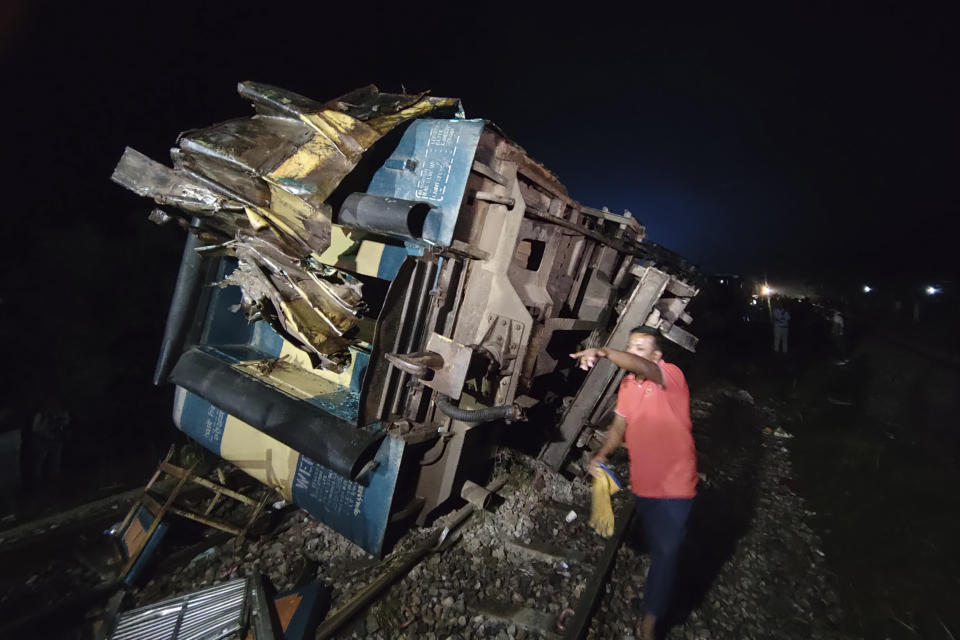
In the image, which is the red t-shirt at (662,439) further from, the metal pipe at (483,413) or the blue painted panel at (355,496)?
the blue painted panel at (355,496)

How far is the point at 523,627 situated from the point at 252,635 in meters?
1.98

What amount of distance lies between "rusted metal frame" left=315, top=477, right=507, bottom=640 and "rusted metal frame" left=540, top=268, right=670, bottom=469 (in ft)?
3.60

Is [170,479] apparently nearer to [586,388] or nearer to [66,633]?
[66,633]

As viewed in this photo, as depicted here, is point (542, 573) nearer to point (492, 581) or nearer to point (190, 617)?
point (492, 581)

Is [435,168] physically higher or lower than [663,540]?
higher

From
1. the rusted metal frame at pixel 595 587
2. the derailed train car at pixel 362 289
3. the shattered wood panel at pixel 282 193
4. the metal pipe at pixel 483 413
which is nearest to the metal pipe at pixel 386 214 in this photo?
the derailed train car at pixel 362 289

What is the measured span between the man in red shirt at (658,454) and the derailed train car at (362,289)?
88 centimetres

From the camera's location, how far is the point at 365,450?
314 cm

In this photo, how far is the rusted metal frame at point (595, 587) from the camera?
2852mm

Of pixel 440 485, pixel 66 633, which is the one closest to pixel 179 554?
pixel 66 633

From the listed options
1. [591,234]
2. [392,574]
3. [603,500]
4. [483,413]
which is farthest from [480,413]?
[591,234]

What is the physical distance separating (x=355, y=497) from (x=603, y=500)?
2.18 m

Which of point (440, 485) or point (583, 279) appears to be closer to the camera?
point (440, 485)

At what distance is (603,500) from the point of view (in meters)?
2.99
